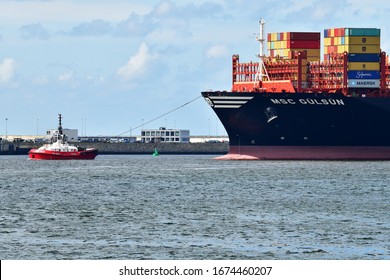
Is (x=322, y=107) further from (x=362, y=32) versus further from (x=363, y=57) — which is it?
(x=362, y=32)

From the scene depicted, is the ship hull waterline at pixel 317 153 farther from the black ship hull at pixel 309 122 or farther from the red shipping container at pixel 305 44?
the red shipping container at pixel 305 44

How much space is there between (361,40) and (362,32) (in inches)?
32.3

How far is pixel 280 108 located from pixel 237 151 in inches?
290

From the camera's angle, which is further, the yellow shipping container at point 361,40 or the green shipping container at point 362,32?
the yellow shipping container at point 361,40

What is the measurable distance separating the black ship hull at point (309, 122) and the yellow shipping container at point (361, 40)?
5294 mm

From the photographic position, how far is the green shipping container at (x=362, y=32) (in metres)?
108

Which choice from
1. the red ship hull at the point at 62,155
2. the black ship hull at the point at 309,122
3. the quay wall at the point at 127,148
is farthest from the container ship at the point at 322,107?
the quay wall at the point at 127,148

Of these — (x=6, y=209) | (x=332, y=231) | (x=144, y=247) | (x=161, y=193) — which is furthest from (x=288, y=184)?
(x=144, y=247)

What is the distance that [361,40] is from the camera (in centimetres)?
10900

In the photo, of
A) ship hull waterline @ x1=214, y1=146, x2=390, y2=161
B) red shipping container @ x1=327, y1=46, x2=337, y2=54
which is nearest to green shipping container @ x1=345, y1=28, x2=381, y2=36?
red shipping container @ x1=327, y1=46, x2=337, y2=54

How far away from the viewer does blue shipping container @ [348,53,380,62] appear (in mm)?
108438

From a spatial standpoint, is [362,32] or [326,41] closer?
[362,32]

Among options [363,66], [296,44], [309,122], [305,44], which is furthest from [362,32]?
[309,122]

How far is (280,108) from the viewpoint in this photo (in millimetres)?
108125
